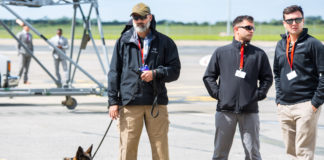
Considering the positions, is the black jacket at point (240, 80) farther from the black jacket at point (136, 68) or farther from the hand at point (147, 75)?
the hand at point (147, 75)

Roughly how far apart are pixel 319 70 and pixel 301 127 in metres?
0.57

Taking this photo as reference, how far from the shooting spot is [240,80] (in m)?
5.15

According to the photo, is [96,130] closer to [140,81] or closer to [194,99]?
[140,81]

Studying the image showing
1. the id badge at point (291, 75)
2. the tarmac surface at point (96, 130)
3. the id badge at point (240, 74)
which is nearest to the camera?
the id badge at point (240, 74)

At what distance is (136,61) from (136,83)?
196 millimetres

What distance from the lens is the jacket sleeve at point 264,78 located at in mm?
5214

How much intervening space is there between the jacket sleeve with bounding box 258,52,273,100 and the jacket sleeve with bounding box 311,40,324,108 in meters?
0.45

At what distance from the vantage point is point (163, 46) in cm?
503

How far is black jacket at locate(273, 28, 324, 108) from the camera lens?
524 cm

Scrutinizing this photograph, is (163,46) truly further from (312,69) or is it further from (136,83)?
Result: (312,69)

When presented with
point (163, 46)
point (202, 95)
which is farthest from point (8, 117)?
point (163, 46)

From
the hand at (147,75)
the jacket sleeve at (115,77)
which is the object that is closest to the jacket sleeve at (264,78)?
the hand at (147,75)

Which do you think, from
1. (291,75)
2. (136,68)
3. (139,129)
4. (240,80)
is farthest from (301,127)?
(136,68)

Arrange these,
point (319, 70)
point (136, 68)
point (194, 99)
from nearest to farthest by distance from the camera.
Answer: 1. point (136, 68)
2. point (319, 70)
3. point (194, 99)
